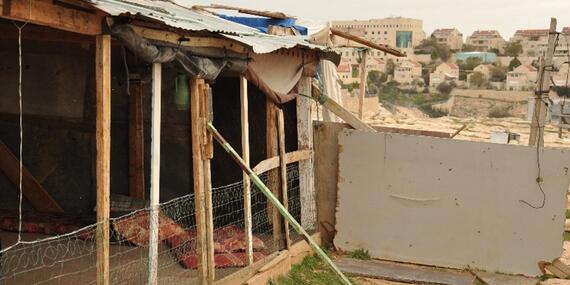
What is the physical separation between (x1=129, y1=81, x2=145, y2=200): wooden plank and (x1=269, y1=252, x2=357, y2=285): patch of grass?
2332 millimetres

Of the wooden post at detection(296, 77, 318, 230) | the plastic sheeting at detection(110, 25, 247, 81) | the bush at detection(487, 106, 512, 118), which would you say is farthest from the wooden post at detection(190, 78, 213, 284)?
the bush at detection(487, 106, 512, 118)

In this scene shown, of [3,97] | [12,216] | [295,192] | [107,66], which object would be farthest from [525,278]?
[3,97]

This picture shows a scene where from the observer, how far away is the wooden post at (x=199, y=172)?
6.48 m

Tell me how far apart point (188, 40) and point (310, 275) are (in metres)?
3.59

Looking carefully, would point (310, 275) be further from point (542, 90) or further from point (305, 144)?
point (542, 90)

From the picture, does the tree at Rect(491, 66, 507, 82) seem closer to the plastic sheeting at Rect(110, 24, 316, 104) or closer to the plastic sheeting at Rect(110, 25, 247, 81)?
the plastic sheeting at Rect(110, 24, 316, 104)

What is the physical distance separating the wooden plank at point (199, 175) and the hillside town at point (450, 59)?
25.9 metres

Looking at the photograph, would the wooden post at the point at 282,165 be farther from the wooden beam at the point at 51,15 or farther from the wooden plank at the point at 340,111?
the wooden beam at the point at 51,15

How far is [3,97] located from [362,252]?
17.3 ft

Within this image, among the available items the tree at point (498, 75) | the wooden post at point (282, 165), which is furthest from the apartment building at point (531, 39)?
the wooden post at point (282, 165)

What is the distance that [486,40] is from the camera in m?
152

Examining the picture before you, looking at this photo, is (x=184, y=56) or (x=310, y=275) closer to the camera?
(x=184, y=56)

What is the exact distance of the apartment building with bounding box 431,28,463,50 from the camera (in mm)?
140938

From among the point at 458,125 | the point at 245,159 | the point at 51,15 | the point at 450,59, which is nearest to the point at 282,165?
the point at 245,159
